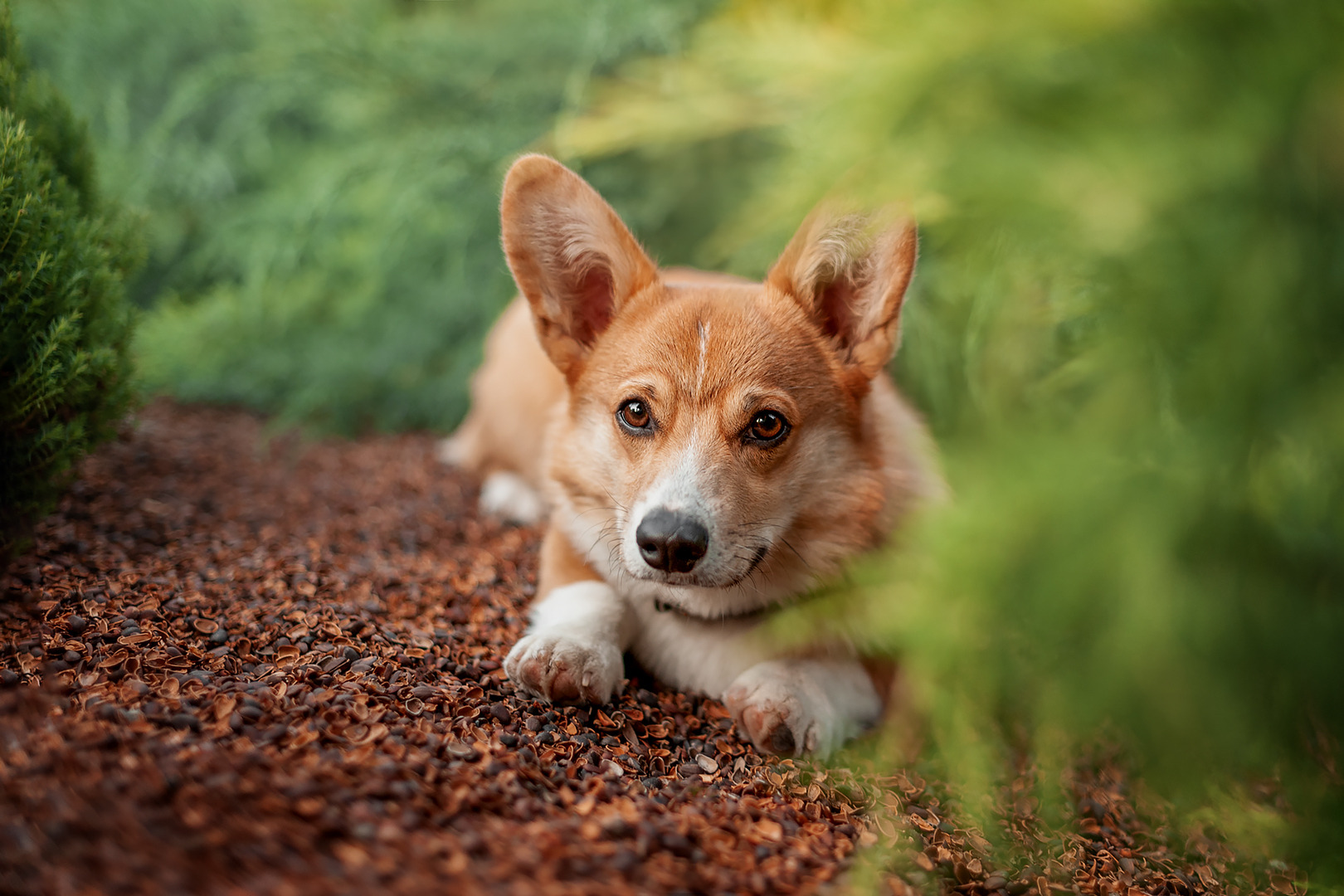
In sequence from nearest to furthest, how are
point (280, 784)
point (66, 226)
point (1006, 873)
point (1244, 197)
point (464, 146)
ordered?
point (1244, 197)
point (280, 784)
point (1006, 873)
point (66, 226)
point (464, 146)

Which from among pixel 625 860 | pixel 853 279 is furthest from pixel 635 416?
pixel 625 860

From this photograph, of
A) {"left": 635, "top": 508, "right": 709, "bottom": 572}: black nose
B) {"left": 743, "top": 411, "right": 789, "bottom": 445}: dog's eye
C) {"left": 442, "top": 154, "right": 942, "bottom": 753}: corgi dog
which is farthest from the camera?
{"left": 743, "top": 411, "right": 789, "bottom": 445}: dog's eye

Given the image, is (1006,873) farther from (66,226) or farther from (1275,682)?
(66,226)

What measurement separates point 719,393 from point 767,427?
160 mm

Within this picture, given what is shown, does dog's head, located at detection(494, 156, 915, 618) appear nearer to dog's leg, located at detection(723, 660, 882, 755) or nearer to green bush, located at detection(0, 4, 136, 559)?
dog's leg, located at detection(723, 660, 882, 755)

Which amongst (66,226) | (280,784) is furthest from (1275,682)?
(66,226)

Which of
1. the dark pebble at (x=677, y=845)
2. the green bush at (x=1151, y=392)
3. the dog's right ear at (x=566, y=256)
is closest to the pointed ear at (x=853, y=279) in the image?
the dog's right ear at (x=566, y=256)

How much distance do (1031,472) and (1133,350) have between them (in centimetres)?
24

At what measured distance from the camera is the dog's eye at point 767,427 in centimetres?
240

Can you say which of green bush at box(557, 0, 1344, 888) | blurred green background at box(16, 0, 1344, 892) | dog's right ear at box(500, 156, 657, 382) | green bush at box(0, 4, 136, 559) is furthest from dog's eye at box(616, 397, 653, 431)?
green bush at box(0, 4, 136, 559)

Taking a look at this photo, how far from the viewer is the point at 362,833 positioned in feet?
4.58

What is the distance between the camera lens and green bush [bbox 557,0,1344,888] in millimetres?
1200

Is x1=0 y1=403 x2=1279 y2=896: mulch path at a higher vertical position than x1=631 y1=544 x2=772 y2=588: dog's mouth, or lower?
lower

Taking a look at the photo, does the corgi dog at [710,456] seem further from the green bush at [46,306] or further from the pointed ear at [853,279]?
the green bush at [46,306]
